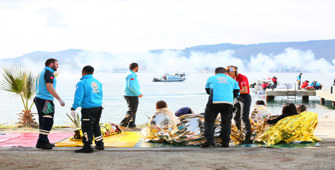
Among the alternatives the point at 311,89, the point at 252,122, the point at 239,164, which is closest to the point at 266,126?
the point at 252,122

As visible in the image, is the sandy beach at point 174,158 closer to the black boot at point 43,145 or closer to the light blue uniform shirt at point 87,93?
the black boot at point 43,145

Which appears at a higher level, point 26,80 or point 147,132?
point 26,80

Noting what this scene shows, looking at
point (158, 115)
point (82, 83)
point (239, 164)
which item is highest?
point (82, 83)

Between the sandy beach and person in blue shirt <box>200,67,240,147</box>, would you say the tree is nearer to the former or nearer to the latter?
the sandy beach

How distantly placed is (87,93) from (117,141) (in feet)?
5.26

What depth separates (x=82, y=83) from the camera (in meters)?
6.16

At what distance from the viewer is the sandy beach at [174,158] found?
5.13 metres

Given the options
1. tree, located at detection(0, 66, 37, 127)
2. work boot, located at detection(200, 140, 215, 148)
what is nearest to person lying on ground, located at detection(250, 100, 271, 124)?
work boot, located at detection(200, 140, 215, 148)

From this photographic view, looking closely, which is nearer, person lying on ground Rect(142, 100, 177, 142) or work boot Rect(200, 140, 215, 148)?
work boot Rect(200, 140, 215, 148)

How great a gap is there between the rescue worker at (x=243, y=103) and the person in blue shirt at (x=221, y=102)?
345mm

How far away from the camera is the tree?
32.8 ft

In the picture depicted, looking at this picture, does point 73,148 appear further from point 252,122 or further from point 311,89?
point 311,89

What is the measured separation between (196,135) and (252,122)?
1409mm

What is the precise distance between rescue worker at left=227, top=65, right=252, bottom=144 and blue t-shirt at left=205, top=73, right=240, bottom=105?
37 cm
